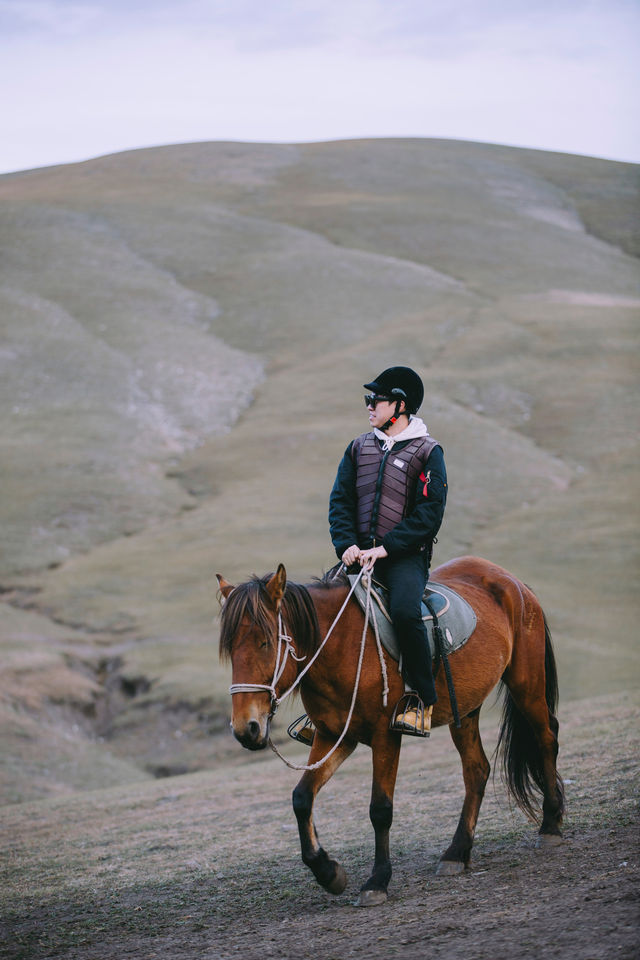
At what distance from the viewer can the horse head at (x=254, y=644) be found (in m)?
6.42

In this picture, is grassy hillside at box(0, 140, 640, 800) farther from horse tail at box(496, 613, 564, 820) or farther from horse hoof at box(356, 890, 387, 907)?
horse hoof at box(356, 890, 387, 907)

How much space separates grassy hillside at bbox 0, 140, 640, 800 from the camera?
25.3 metres

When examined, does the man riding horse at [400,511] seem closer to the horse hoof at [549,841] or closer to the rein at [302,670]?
the rein at [302,670]

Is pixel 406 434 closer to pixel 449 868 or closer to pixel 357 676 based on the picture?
pixel 357 676

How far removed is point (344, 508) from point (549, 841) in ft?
10.9

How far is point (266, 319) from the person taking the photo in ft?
216

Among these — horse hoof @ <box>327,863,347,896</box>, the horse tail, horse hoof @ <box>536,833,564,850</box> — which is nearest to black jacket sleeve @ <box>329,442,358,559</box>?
the horse tail

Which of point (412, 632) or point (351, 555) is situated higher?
point (351, 555)

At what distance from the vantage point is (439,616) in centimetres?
771

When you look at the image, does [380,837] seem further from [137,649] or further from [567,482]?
[567,482]

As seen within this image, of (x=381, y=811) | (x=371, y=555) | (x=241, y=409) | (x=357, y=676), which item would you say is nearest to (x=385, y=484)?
(x=371, y=555)

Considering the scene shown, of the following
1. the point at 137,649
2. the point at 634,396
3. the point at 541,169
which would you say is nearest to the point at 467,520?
the point at 137,649

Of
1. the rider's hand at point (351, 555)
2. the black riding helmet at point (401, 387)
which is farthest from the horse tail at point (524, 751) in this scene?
the black riding helmet at point (401, 387)

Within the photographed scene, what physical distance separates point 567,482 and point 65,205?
2333 inches
